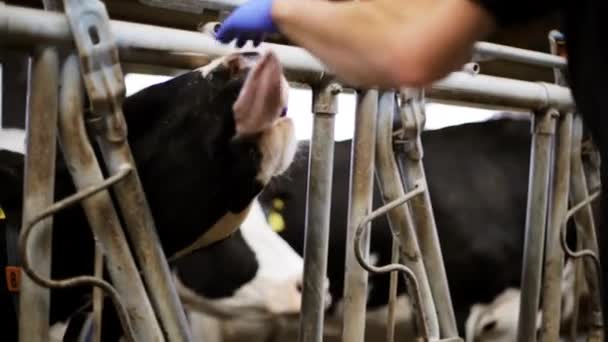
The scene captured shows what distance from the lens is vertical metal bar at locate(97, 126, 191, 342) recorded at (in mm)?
753

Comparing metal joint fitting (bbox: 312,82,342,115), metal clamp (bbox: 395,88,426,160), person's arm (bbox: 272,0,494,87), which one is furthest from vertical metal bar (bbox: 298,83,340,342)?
person's arm (bbox: 272,0,494,87)

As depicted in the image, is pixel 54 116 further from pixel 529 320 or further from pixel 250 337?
pixel 250 337

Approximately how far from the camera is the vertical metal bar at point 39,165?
0.71 metres

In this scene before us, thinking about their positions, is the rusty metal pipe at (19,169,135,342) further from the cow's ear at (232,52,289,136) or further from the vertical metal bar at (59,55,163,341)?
the cow's ear at (232,52,289,136)

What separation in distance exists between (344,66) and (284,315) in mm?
1061

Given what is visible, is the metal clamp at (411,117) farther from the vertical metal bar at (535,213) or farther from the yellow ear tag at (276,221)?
the yellow ear tag at (276,221)

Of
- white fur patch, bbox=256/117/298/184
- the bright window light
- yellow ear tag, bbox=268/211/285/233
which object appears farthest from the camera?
the bright window light

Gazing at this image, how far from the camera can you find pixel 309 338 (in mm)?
958

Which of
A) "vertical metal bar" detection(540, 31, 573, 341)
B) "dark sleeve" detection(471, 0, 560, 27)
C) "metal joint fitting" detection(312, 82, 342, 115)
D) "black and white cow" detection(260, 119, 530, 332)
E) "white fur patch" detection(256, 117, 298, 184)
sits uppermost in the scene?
"dark sleeve" detection(471, 0, 560, 27)

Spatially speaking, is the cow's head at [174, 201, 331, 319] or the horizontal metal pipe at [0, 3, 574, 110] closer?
the horizontal metal pipe at [0, 3, 574, 110]

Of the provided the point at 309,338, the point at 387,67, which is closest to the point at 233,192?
the point at 309,338

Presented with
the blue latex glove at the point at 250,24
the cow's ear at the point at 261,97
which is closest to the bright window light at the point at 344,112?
the cow's ear at the point at 261,97

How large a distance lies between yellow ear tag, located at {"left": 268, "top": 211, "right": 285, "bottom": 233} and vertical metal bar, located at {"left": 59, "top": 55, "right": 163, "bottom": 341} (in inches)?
41.2

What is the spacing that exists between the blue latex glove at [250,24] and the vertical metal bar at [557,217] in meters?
0.62
